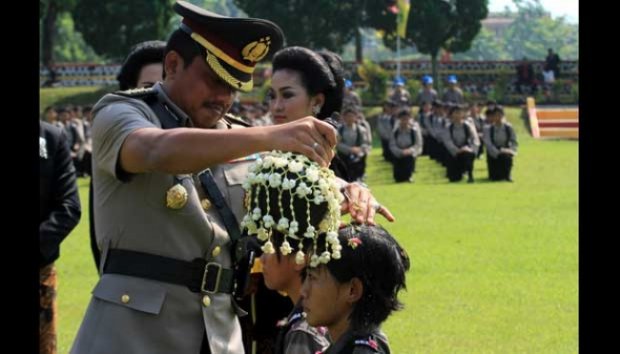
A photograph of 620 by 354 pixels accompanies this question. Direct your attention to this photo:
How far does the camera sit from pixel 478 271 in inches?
492

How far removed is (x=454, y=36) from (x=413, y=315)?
123 ft

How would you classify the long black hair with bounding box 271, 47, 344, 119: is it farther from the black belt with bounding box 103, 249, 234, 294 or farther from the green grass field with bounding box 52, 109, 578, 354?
the green grass field with bounding box 52, 109, 578, 354

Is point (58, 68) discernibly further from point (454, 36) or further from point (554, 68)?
point (554, 68)

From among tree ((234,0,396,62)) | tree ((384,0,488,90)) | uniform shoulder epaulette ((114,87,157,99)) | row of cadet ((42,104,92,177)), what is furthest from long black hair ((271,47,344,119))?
tree ((384,0,488,90))

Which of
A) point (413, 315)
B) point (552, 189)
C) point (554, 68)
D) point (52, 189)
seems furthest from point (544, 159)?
point (52, 189)

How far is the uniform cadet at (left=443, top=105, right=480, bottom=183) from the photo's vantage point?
25.9 meters

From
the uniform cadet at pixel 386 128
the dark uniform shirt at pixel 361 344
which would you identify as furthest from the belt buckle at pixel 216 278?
the uniform cadet at pixel 386 128

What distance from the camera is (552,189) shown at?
880 inches

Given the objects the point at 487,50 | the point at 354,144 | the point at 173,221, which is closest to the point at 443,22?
the point at 354,144

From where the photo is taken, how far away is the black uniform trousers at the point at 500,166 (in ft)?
81.9

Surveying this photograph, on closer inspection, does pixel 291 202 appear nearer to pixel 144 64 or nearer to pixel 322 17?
A: pixel 144 64

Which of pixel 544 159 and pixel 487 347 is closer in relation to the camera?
pixel 487 347

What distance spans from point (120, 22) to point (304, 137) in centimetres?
4239

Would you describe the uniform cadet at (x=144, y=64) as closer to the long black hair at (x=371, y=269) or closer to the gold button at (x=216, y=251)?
the gold button at (x=216, y=251)
